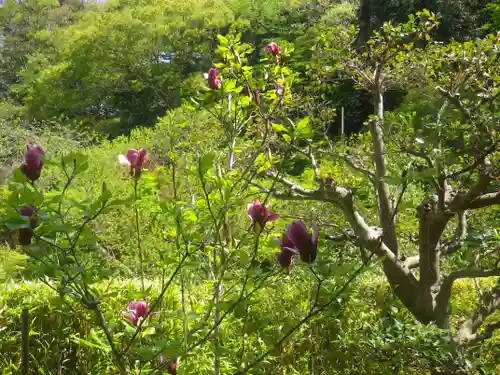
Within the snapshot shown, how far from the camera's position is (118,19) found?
13.7 m

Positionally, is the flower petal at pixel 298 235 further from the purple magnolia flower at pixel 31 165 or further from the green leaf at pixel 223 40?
the green leaf at pixel 223 40

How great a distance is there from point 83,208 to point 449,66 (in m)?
2.15

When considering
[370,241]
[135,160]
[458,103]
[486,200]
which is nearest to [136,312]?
[135,160]

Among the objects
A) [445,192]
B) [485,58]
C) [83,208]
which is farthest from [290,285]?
[83,208]

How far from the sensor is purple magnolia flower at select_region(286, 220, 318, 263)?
0.88m

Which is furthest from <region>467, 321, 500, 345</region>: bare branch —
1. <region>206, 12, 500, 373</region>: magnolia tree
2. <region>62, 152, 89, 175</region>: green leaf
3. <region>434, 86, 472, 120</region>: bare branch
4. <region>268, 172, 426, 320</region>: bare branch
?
<region>62, 152, 89, 175</region>: green leaf

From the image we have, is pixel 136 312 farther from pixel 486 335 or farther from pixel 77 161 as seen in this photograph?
pixel 486 335

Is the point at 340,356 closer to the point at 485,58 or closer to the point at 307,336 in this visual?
the point at 307,336

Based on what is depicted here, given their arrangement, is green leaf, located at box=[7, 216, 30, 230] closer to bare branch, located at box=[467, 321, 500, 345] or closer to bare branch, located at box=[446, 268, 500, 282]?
bare branch, located at box=[446, 268, 500, 282]

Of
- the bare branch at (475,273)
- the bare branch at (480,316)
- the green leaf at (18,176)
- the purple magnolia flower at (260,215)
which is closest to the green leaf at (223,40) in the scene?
the purple magnolia flower at (260,215)

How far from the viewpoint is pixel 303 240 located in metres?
0.88

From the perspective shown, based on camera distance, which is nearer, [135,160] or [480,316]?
[135,160]

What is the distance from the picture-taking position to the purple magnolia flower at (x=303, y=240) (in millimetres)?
880

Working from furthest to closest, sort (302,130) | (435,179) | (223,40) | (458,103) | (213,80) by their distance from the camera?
(458,103), (435,179), (223,40), (213,80), (302,130)
